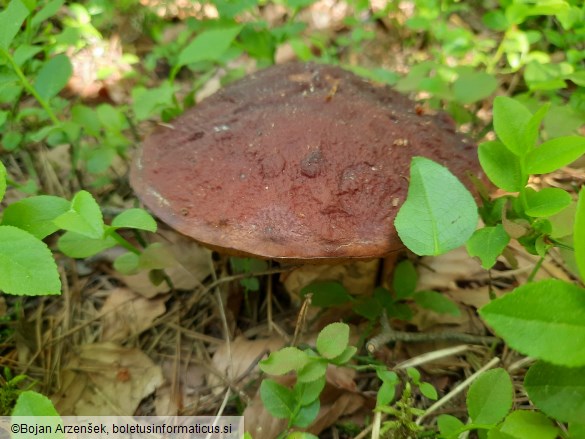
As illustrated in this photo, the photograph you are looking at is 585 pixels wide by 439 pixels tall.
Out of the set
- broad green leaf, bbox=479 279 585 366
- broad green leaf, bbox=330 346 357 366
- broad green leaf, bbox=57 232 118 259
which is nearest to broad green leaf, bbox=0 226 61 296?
broad green leaf, bbox=57 232 118 259

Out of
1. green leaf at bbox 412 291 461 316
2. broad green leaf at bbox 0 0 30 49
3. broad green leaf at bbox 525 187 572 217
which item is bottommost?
green leaf at bbox 412 291 461 316

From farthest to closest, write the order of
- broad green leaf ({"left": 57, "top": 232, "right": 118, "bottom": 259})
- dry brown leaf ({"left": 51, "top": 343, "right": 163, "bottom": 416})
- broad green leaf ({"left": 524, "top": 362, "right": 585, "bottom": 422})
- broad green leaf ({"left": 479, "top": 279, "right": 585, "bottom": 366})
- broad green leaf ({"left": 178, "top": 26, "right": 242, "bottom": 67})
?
broad green leaf ({"left": 178, "top": 26, "right": 242, "bottom": 67}) < dry brown leaf ({"left": 51, "top": 343, "right": 163, "bottom": 416}) < broad green leaf ({"left": 57, "top": 232, "right": 118, "bottom": 259}) < broad green leaf ({"left": 524, "top": 362, "right": 585, "bottom": 422}) < broad green leaf ({"left": 479, "top": 279, "right": 585, "bottom": 366})

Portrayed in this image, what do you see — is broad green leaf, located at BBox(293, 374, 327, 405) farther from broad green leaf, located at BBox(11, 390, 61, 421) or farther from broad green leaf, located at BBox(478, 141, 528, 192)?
broad green leaf, located at BBox(478, 141, 528, 192)

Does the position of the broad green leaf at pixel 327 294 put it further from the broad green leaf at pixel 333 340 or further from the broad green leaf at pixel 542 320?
the broad green leaf at pixel 542 320

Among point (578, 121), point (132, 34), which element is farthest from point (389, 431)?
point (132, 34)

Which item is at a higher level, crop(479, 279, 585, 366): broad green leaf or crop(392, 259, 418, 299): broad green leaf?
crop(479, 279, 585, 366): broad green leaf

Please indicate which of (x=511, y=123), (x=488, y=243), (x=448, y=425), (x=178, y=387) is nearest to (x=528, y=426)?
(x=448, y=425)

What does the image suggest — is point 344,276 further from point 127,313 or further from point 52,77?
point 52,77

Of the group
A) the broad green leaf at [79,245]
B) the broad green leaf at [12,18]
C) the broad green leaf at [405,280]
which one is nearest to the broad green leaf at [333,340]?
the broad green leaf at [405,280]
